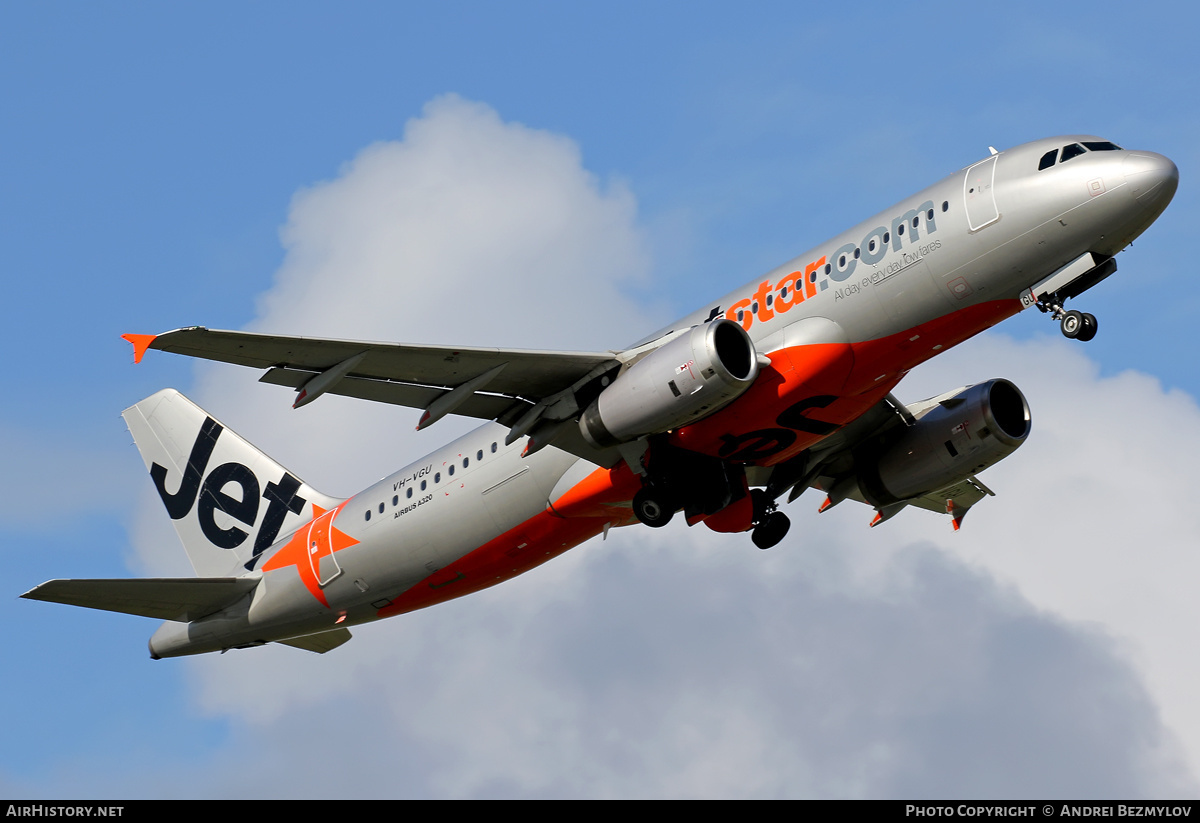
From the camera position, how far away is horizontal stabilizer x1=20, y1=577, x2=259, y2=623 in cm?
3128

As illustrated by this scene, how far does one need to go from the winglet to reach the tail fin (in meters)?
12.3

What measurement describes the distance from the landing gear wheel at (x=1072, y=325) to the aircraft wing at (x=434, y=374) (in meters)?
9.33

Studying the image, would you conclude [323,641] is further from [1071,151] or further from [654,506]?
[1071,151]

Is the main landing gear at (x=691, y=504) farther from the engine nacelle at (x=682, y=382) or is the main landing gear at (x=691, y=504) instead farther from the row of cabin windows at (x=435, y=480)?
the row of cabin windows at (x=435, y=480)

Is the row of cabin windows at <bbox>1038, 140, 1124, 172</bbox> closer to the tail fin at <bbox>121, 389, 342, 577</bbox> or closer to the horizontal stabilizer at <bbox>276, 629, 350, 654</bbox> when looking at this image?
the tail fin at <bbox>121, 389, 342, 577</bbox>

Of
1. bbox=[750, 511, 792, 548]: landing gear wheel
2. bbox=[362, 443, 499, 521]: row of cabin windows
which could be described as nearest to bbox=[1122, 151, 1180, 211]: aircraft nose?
bbox=[750, 511, 792, 548]: landing gear wheel

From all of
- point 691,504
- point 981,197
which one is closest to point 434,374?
point 691,504

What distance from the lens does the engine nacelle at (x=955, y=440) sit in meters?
33.9

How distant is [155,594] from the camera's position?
34.3 meters

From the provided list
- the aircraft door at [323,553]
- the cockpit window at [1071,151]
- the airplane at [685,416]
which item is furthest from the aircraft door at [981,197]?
the aircraft door at [323,553]

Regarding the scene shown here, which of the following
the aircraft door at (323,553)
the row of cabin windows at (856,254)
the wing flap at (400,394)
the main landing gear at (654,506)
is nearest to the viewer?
the row of cabin windows at (856,254)

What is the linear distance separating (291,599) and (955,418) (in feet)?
57.8

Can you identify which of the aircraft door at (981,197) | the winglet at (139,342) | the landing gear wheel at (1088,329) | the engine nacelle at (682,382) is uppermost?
the winglet at (139,342)
